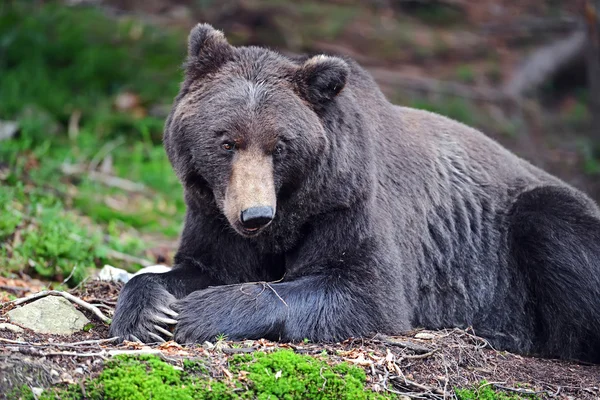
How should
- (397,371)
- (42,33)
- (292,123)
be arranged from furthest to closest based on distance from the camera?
(42,33), (292,123), (397,371)

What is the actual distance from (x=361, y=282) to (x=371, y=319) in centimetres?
26

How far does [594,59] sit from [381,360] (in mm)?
9418

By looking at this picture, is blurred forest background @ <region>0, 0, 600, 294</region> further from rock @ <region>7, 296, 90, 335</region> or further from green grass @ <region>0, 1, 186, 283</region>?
rock @ <region>7, 296, 90, 335</region>

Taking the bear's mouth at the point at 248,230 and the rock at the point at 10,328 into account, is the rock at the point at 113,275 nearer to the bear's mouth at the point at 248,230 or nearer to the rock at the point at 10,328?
the rock at the point at 10,328

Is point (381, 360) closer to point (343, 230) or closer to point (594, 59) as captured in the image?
point (343, 230)

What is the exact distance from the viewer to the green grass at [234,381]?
15.4 ft

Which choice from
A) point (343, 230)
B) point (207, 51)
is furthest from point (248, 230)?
point (207, 51)

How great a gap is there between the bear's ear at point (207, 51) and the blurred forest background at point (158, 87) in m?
2.27

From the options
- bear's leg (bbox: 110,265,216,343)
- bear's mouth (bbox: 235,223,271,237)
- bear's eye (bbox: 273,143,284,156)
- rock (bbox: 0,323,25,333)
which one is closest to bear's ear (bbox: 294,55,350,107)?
bear's eye (bbox: 273,143,284,156)

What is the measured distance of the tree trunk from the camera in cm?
1262

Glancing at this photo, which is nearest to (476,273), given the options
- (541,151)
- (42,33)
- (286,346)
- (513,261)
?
(513,261)

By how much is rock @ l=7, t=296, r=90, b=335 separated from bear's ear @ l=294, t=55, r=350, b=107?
7.21 feet

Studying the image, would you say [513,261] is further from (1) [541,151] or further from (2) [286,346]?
(1) [541,151]

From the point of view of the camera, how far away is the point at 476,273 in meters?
7.15
